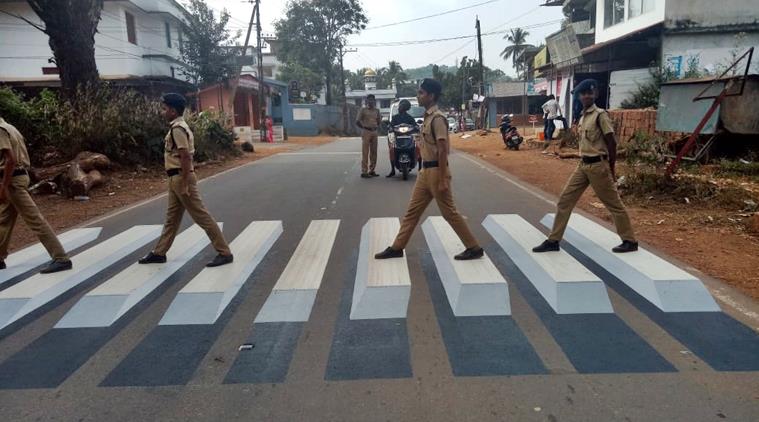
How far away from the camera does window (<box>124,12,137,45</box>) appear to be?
29125 mm

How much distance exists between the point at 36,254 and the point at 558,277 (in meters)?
5.74

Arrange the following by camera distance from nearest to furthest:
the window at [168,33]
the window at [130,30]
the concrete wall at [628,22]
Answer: the concrete wall at [628,22] → the window at [130,30] → the window at [168,33]

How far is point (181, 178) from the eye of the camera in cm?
548

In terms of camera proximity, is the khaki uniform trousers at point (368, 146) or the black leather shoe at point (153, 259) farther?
the khaki uniform trousers at point (368, 146)

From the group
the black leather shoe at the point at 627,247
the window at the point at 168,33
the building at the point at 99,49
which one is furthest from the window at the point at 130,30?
the black leather shoe at the point at 627,247

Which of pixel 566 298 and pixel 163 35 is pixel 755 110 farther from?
pixel 163 35

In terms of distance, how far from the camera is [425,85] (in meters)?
5.49

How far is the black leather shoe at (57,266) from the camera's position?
5699mm

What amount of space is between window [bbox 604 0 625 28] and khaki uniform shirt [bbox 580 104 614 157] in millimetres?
19725

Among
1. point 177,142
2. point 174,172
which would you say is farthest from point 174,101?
point 174,172

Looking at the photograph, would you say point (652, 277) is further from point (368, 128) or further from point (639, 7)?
point (639, 7)

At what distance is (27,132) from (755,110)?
15.3m

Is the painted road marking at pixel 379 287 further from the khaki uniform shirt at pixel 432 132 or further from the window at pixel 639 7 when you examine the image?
the window at pixel 639 7

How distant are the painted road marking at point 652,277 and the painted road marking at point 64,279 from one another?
506 centimetres
